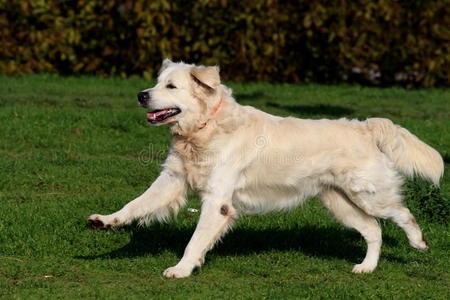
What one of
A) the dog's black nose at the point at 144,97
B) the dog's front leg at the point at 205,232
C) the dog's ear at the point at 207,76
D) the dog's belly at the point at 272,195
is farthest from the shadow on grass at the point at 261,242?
the dog's ear at the point at 207,76

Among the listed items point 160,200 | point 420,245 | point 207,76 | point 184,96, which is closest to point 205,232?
point 160,200

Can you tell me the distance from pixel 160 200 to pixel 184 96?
82 centimetres

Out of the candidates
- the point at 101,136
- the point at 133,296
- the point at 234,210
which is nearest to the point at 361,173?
the point at 234,210

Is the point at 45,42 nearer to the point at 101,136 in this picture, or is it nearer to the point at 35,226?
the point at 101,136

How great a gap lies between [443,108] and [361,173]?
7.69 meters

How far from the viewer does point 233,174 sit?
21.9ft

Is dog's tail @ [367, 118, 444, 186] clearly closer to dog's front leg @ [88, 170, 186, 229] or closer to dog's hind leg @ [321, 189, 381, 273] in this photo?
dog's hind leg @ [321, 189, 381, 273]

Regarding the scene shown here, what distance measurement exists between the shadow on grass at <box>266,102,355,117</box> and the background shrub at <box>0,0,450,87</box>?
2054 mm

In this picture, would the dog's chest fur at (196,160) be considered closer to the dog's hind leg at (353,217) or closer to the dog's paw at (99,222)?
the dog's paw at (99,222)

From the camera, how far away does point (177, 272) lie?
6367mm

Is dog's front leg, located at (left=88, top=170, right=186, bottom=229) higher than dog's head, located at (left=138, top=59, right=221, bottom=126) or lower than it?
lower

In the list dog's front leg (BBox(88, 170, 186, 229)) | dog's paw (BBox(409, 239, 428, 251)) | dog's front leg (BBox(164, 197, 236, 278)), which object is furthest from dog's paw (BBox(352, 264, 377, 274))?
dog's front leg (BBox(88, 170, 186, 229))

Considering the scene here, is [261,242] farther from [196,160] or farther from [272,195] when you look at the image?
[196,160]

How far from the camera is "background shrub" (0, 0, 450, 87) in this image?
49.5 feet
